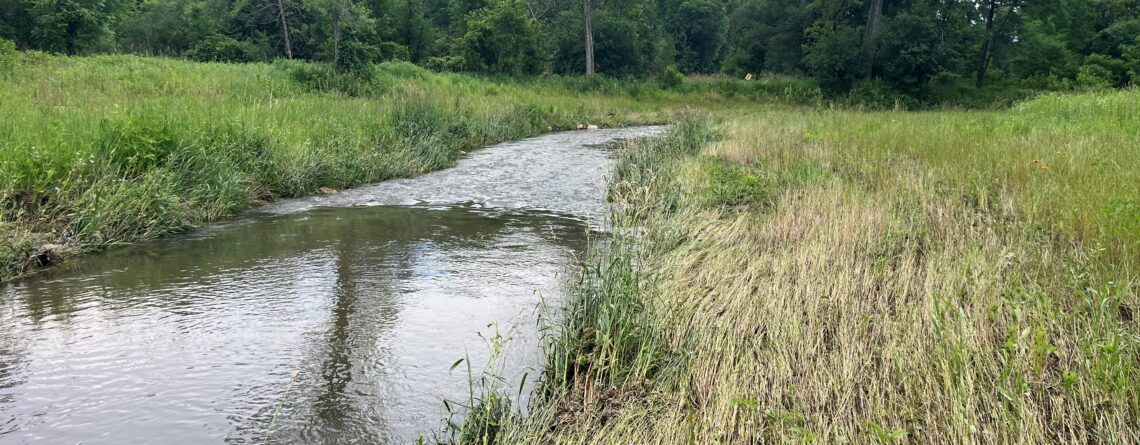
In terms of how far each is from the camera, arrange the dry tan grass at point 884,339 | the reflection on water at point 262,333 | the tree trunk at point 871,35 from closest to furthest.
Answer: the dry tan grass at point 884,339, the reflection on water at point 262,333, the tree trunk at point 871,35

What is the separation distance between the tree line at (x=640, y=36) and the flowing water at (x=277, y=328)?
23538 millimetres

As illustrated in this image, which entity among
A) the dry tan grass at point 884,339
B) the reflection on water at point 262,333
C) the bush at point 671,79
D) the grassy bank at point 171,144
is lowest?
the reflection on water at point 262,333

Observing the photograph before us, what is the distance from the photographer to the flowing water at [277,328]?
3.25m

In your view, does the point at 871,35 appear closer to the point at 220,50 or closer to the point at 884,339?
the point at 220,50

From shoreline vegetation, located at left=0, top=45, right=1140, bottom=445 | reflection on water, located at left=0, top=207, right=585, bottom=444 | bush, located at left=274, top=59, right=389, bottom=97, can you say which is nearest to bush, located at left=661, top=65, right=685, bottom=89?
bush, located at left=274, top=59, right=389, bottom=97

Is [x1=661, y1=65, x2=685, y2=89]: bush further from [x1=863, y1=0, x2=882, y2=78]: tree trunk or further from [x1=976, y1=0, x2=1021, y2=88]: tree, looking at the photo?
[x1=976, y1=0, x2=1021, y2=88]: tree

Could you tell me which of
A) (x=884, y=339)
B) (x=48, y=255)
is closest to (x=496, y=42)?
(x=48, y=255)

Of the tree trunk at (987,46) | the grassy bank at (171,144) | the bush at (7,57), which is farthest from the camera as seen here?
the tree trunk at (987,46)

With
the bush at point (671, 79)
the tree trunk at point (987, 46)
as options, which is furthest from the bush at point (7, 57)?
the tree trunk at point (987, 46)

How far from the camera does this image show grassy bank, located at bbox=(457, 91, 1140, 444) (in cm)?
280

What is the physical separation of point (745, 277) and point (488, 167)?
844cm

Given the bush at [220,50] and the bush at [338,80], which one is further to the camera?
the bush at [220,50]

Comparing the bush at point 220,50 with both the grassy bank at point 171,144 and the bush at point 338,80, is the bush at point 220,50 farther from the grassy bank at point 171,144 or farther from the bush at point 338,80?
the grassy bank at point 171,144

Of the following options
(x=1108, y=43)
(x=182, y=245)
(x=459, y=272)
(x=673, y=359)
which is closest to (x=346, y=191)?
(x=182, y=245)
